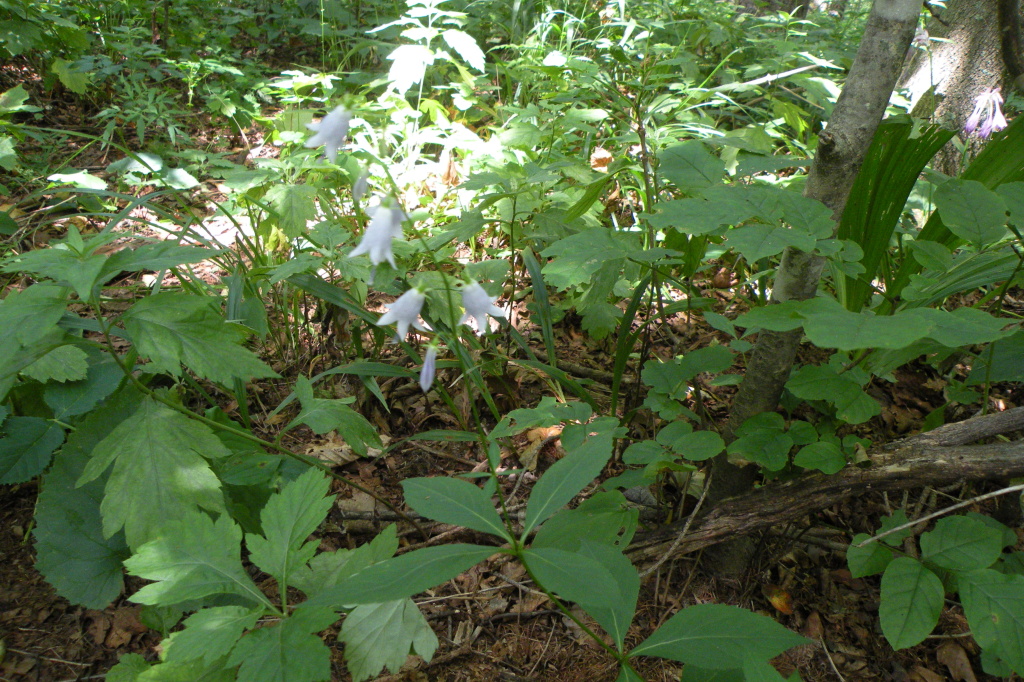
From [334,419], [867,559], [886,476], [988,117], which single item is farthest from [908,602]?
[988,117]

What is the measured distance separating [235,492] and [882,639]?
1604 millimetres

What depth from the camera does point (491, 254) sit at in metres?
2.50

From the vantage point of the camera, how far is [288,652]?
0.96 metres

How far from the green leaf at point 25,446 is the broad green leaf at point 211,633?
0.72 m

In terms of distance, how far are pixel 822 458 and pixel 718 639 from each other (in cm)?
47

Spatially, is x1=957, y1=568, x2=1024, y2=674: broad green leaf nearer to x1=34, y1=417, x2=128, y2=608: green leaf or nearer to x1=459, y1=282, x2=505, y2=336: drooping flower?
x1=459, y1=282, x2=505, y2=336: drooping flower

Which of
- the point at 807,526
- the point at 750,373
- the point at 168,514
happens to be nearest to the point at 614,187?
the point at 750,373

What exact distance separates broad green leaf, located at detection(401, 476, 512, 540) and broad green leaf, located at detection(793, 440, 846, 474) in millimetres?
652

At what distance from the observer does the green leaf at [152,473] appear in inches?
47.6

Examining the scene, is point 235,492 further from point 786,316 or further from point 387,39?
point 387,39

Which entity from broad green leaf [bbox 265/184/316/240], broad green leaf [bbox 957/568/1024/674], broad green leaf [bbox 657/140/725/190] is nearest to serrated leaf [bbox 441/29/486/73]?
broad green leaf [bbox 265/184/316/240]

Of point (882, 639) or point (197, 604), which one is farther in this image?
point (882, 639)

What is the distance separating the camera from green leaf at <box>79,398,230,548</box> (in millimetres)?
1210

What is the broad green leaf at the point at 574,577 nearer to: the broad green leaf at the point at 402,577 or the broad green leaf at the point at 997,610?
the broad green leaf at the point at 402,577
